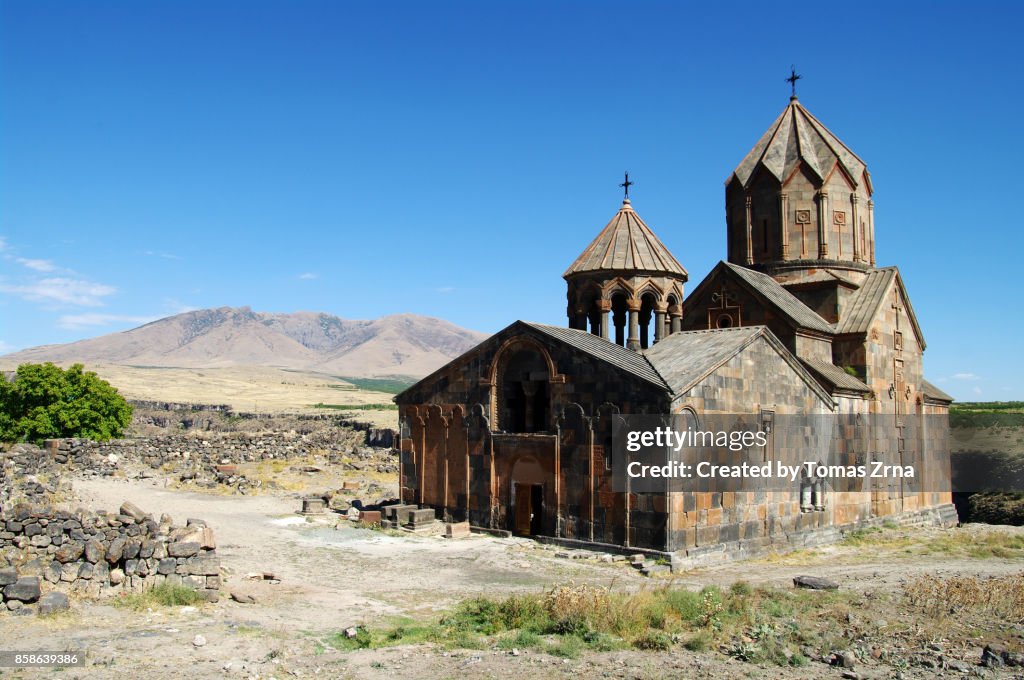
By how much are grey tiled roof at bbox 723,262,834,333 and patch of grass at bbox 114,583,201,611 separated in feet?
47.5

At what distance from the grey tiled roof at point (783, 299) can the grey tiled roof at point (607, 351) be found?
4280 mm

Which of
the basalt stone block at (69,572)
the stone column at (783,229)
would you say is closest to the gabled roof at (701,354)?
the stone column at (783,229)

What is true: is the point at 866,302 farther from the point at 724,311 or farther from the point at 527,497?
the point at 527,497

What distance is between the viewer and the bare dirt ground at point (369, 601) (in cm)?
824

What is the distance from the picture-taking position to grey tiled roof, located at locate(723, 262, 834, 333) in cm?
1994

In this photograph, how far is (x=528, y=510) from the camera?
675 inches

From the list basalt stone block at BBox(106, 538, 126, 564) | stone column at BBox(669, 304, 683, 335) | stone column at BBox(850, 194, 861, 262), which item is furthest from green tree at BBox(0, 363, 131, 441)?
stone column at BBox(850, 194, 861, 262)

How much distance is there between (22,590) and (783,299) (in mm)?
17201

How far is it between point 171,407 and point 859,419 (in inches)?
2116

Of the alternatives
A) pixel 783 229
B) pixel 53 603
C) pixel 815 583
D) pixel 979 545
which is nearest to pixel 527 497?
pixel 815 583

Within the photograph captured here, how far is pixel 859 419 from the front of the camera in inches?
803

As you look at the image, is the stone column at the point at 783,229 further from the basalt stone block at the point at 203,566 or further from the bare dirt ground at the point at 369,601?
the basalt stone block at the point at 203,566

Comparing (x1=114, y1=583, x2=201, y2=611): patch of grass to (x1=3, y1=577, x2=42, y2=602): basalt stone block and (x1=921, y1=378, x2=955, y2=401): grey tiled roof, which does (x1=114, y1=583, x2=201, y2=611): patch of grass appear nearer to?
(x1=3, y1=577, x2=42, y2=602): basalt stone block

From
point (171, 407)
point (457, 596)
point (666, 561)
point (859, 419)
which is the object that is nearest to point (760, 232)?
point (859, 419)
